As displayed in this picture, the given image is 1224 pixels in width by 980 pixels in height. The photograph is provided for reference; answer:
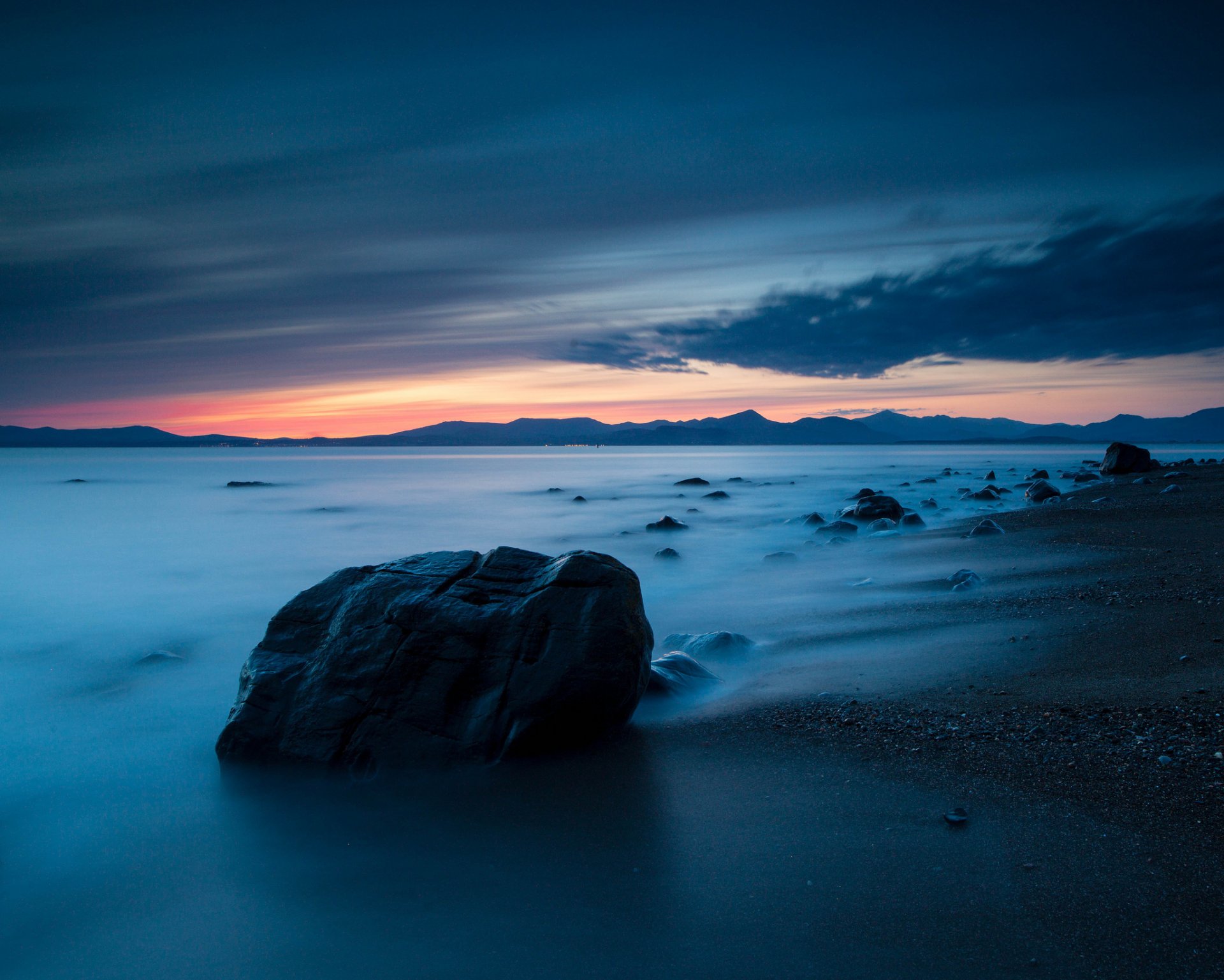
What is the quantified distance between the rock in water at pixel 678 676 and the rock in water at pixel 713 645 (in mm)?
451

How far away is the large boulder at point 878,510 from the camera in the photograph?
653 inches

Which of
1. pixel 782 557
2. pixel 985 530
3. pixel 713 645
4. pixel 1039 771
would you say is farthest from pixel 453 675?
pixel 985 530

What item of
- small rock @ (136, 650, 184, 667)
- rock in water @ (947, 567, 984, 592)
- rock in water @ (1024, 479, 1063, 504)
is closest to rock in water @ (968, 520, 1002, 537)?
rock in water @ (947, 567, 984, 592)

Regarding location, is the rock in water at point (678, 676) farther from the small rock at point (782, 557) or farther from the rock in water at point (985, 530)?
the rock in water at point (985, 530)

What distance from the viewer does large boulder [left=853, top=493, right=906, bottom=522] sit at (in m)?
16.6

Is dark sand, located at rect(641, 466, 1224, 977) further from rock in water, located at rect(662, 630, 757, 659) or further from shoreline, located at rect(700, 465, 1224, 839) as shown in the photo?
rock in water, located at rect(662, 630, 757, 659)

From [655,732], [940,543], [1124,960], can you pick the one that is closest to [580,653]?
[655,732]

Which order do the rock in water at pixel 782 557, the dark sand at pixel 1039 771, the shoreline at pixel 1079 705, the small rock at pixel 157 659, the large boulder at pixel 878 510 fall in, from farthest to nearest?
the large boulder at pixel 878 510
the rock in water at pixel 782 557
the small rock at pixel 157 659
the shoreline at pixel 1079 705
the dark sand at pixel 1039 771

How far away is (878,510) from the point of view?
16.8 metres

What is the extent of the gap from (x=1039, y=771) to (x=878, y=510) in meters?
13.8

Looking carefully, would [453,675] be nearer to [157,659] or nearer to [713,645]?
[713,645]

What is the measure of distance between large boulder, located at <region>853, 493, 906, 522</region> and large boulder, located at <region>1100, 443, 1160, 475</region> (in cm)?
1856

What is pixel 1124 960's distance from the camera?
2451 mm

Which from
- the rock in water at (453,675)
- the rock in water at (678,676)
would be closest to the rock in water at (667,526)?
the rock in water at (678,676)
